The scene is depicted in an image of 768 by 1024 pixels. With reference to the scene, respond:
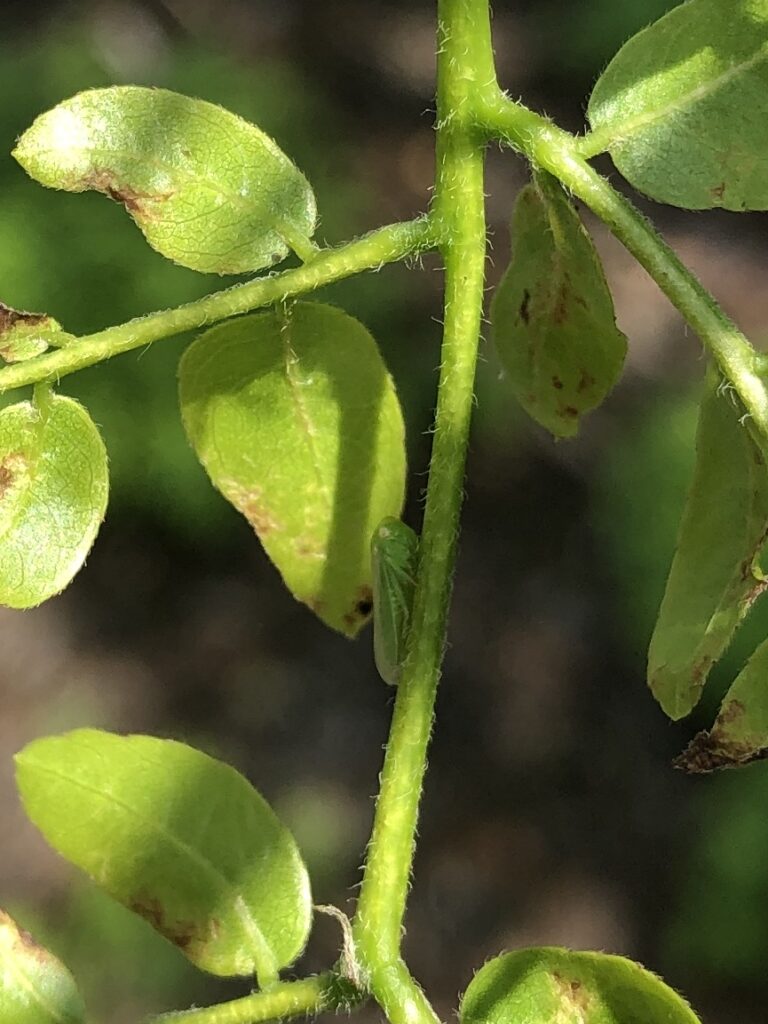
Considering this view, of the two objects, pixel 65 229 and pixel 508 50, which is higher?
pixel 508 50

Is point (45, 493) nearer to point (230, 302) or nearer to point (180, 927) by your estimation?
point (230, 302)

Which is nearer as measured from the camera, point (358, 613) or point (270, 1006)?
point (270, 1006)

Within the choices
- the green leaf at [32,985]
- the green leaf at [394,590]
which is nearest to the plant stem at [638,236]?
the green leaf at [394,590]

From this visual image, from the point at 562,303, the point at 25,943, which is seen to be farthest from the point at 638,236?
the point at 25,943

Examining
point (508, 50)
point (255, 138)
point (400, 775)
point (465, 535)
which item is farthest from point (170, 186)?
point (508, 50)

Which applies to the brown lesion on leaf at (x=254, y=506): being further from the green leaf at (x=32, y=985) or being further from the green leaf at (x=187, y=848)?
the green leaf at (x=32, y=985)

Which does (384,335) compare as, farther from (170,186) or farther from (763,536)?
(763,536)
